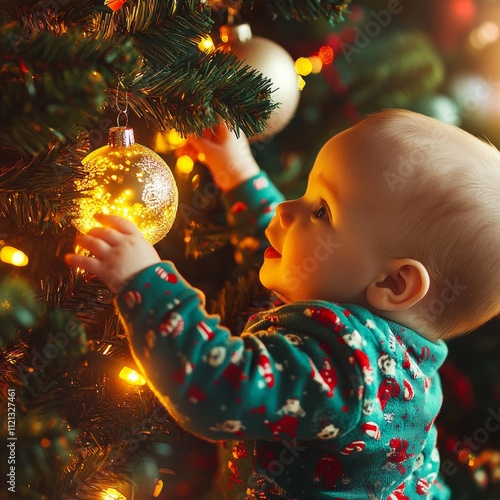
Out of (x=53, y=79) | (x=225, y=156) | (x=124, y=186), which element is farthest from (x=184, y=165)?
(x=53, y=79)

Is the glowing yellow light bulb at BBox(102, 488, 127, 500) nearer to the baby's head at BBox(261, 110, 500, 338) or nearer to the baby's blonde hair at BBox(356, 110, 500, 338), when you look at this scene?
the baby's head at BBox(261, 110, 500, 338)

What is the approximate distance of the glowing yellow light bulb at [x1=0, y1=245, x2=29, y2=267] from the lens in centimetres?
75

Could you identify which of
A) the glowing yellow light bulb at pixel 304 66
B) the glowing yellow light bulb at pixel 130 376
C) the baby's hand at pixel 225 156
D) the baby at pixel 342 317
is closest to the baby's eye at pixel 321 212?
the baby at pixel 342 317

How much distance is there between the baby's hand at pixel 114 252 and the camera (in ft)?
2.16

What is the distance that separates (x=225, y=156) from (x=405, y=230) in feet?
1.23

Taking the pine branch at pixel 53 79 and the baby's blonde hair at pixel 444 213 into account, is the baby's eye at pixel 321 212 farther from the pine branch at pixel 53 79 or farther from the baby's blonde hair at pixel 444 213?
the pine branch at pixel 53 79

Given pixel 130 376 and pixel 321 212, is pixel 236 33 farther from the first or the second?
pixel 130 376

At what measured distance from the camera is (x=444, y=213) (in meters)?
0.79

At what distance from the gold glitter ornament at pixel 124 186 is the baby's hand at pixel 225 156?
0.98ft

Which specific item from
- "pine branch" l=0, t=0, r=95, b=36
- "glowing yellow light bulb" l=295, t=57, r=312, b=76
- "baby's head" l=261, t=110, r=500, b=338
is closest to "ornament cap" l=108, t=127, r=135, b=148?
"pine branch" l=0, t=0, r=95, b=36

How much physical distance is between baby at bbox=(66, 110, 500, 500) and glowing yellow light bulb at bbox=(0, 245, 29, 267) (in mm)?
119

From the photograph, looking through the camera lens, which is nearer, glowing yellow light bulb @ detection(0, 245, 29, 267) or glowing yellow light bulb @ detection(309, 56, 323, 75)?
glowing yellow light bulb @ detection(0, 245, 29, 267)

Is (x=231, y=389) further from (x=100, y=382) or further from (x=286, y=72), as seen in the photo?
(x=286, y=72)

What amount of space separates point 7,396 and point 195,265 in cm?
53
